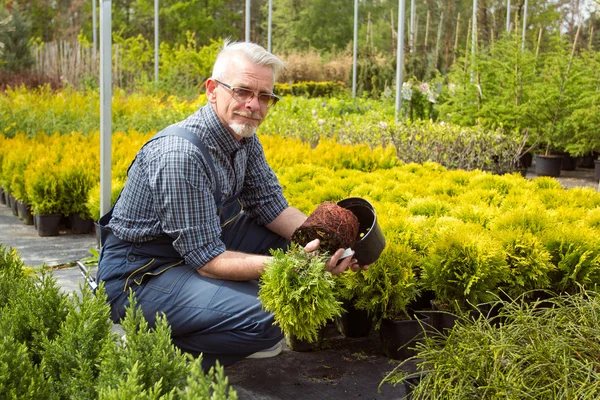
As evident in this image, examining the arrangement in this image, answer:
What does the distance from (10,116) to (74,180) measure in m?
3.03

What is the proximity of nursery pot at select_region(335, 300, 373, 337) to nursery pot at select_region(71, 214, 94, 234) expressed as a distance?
341 centimetres

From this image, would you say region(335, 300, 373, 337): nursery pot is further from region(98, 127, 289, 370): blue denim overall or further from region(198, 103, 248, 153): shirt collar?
region(198, 103, 248, 153): shirt collar

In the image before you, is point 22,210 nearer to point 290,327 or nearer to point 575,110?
point 290,327

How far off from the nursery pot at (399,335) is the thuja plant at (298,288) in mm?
914

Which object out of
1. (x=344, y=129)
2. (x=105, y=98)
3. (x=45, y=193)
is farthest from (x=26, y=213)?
(x=344, y=129)

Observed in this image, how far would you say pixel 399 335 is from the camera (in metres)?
3.24

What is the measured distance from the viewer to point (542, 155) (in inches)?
444

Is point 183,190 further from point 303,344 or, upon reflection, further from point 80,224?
point 80,224

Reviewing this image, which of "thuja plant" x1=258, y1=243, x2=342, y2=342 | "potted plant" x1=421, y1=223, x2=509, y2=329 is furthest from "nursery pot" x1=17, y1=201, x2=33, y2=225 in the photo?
"thuja plant" x1=258, y1=243, x2=342, y2=342

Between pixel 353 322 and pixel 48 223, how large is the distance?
3616 mm

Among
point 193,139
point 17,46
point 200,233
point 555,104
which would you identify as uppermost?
point 17,46

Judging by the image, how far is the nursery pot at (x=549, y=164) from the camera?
36.5 ft

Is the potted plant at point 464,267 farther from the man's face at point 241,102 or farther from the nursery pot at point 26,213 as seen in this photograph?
the nursery pot at point 26,213

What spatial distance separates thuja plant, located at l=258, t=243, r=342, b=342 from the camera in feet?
7.70
